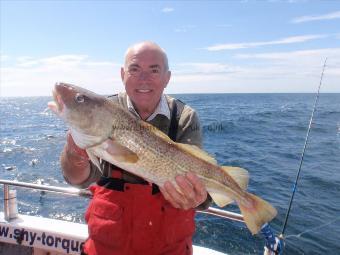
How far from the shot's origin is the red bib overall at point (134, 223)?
3.73 m

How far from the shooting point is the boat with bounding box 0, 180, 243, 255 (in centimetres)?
540

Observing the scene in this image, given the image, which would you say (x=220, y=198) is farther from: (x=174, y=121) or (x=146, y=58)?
(x=146, y=58)

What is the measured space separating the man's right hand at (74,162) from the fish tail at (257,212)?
1818 mm

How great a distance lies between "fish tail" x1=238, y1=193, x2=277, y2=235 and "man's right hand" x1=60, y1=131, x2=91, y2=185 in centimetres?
182

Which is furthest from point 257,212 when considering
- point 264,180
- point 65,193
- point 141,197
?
point 264,180

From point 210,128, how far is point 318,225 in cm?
2970

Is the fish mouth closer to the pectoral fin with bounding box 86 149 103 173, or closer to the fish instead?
the fish

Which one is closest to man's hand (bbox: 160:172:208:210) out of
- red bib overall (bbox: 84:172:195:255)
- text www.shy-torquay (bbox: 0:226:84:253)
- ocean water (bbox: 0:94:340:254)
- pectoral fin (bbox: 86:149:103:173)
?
red bib overall (bbox: 84:172:195:255)

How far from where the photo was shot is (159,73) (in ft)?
13.9

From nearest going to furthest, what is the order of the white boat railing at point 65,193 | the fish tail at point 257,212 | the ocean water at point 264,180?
the fish tail at point 257,212
the white boat railing at point 65,193
the ocean water at point 264,180

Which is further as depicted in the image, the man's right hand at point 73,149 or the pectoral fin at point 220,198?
the pectoral fin at point 220,198

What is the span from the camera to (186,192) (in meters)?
3.73

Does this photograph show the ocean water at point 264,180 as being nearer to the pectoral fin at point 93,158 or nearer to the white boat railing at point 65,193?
the white boat railing at point 65,193

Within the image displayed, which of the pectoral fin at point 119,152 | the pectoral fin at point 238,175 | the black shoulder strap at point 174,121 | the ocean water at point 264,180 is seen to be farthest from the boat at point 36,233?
the ocean water at point 264,180
